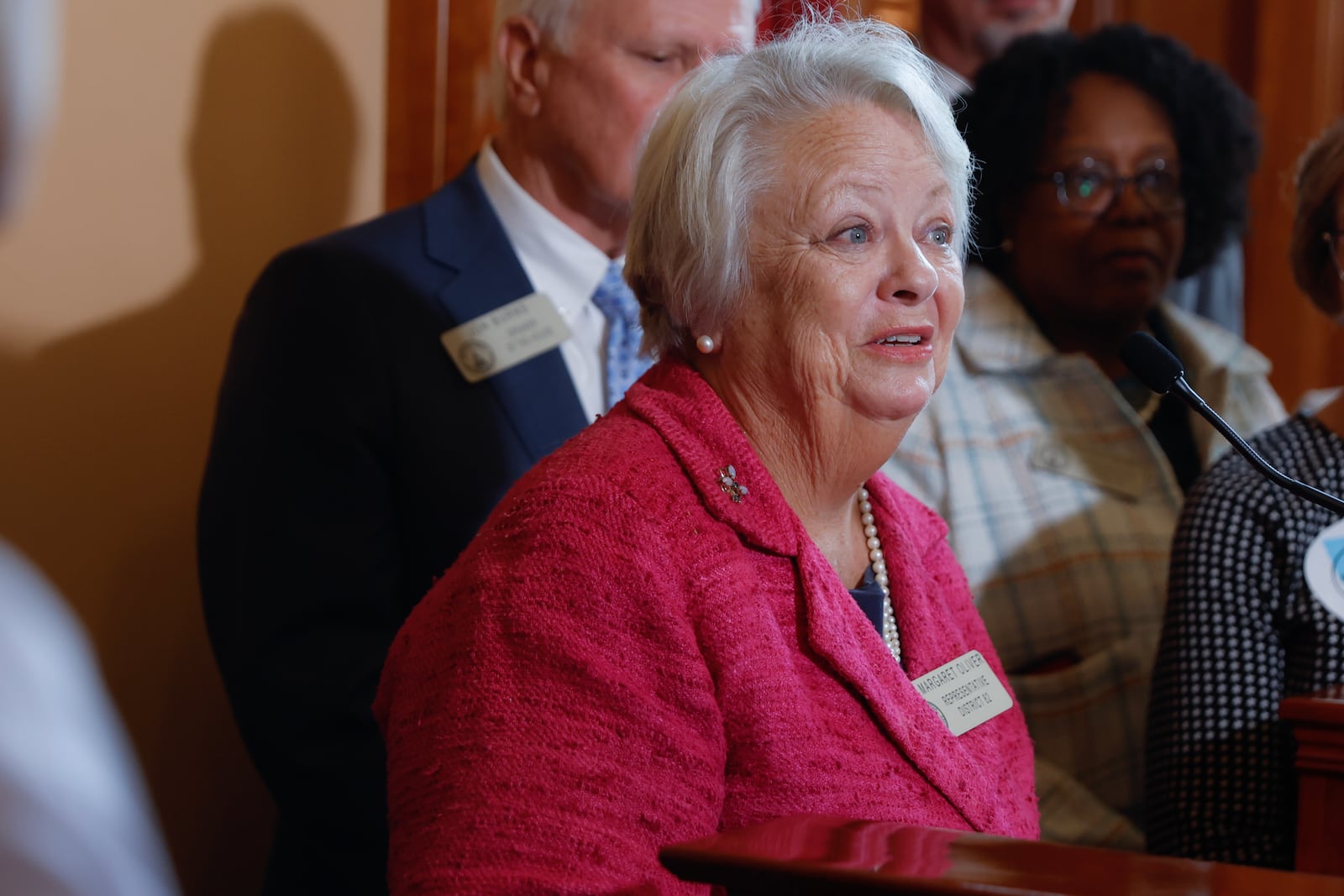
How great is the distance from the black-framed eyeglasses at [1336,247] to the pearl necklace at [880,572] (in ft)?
3.01

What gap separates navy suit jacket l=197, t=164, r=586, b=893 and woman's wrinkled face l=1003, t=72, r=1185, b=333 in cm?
94

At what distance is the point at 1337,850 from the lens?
146cm

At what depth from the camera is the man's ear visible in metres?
2.04

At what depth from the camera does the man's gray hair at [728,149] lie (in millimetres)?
1368

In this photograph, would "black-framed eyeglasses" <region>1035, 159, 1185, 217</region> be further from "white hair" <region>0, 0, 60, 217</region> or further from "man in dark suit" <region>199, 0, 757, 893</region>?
"white hair" <region>0, 0, 60, 217</region>

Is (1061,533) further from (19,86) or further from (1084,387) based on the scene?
(19,86)

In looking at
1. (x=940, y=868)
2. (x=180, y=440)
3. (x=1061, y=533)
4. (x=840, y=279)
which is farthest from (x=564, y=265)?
(x=940, y=868)

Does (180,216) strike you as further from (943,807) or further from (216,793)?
(943,807)

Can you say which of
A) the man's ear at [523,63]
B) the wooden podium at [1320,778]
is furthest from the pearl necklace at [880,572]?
the man's ear at [523,63]

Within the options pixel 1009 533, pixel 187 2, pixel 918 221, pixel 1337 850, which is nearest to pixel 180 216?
pixel 187 2

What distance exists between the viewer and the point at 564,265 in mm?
2010

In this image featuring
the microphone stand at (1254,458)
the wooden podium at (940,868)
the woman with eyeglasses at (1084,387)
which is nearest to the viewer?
the wooden podium at (940,868)

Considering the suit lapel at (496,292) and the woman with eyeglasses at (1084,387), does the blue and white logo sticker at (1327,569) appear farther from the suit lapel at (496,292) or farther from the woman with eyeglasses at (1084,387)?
the suit lapel at (496,292)

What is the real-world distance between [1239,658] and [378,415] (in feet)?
3.69
